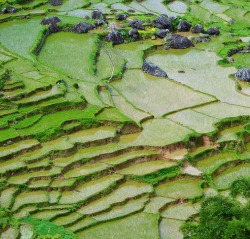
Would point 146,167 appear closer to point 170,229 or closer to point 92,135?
point 92,135

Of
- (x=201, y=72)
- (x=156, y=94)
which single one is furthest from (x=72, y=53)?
(x=201, y=72)

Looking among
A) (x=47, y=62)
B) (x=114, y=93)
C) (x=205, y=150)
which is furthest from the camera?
(x=47, y=62)

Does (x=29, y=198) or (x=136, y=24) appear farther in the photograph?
(x=136, y=24)

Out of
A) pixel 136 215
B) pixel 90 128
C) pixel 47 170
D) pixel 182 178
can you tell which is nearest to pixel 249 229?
pixel 136 215

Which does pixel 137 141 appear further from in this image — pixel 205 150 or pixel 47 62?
pixel 47 62

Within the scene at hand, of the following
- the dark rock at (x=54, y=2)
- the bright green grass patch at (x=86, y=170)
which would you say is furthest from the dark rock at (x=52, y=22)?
the bright green grass patch at (x=86, y=170)
